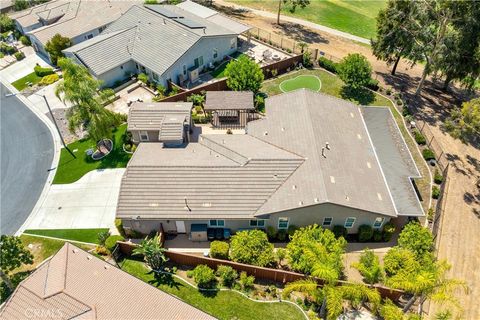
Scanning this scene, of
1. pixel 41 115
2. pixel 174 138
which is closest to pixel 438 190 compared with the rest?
pixel 174 138

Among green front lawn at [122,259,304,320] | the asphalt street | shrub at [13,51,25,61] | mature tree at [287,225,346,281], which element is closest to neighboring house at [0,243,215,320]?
green front lawn at [122,259,304,320]

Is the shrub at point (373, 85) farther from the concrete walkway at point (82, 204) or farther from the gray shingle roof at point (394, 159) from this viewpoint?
the concrete walkway at point (82, 204)

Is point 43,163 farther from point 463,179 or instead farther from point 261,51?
point 463,179

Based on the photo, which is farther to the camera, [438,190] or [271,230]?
[438,190]

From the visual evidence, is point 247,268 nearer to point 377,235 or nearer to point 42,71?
point 377,235

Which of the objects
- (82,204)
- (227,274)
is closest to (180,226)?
(227,274)

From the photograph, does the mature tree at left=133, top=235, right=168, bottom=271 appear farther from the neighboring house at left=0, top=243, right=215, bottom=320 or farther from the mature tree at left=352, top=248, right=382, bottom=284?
the mature tree at left=352, top=248, right=382, bottom=284
